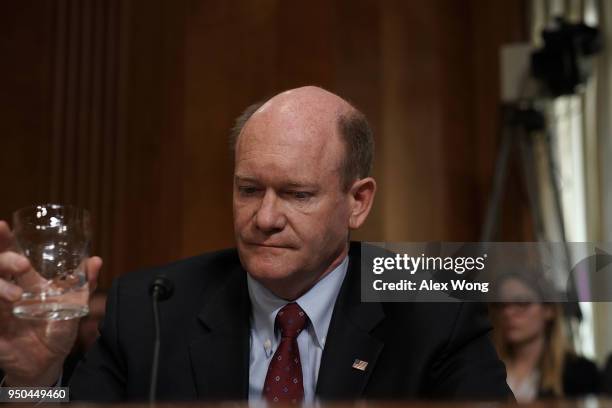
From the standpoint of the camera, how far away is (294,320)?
1887mm

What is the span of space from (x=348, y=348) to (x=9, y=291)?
2.37 ft

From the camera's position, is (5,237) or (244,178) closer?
(5,237)

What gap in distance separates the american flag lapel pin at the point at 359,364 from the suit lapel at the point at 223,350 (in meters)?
0.25

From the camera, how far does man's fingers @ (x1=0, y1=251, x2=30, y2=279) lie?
1.57 metres

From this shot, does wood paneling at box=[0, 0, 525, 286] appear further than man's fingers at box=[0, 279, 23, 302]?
Yes

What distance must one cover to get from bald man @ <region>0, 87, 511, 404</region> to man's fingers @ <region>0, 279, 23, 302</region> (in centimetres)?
36

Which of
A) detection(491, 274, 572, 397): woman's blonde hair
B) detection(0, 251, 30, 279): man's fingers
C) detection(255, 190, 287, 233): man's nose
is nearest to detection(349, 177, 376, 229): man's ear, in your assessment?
detection(255, 190, 287, 233): man's nose

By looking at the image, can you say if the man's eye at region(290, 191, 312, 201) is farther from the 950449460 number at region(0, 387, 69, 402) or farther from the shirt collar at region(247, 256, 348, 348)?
the 950449460 number at region(0, 387, 69, 402)

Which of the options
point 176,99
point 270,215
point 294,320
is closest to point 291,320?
point 294,320

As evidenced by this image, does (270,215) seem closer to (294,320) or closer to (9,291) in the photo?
(294,320)

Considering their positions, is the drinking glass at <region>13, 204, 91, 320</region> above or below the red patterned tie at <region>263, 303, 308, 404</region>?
above

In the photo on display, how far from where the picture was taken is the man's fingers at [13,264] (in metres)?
1.57

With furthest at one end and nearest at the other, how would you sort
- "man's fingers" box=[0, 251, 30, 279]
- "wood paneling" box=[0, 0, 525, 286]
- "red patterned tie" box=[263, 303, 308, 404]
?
"wood paneling" box=[0, 0, 525, 286] → "red patterned tie" box=[263, 303, 308, 404] → "man's fingers" box=[0, 251, 30, 279]

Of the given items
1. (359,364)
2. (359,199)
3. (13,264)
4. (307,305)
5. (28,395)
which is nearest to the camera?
(13,264)
